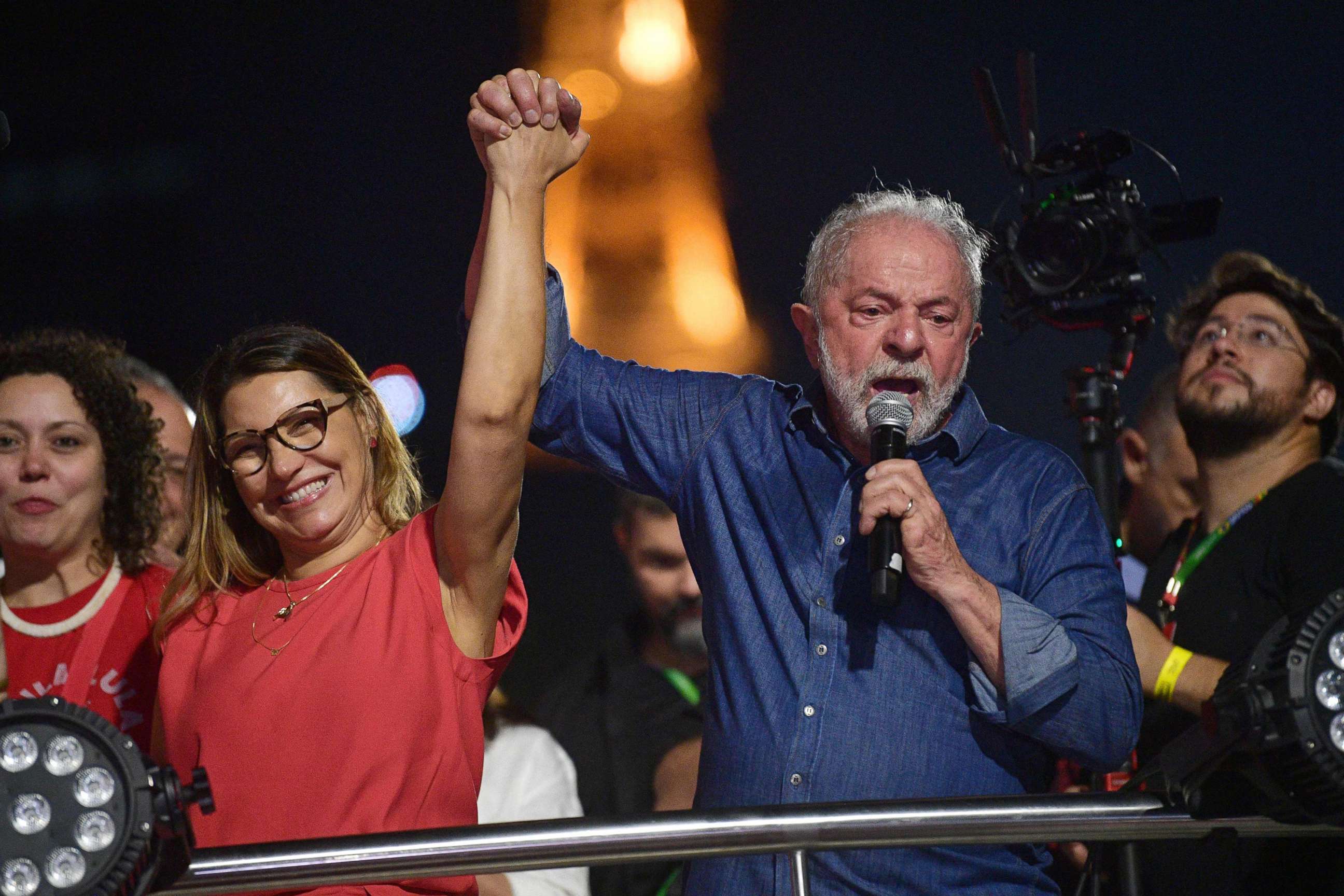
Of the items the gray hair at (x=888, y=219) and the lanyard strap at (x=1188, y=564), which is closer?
the gray hair at (x=888, y=219)

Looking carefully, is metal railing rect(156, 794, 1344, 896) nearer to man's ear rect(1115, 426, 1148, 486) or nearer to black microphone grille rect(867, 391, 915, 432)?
black microphone grille rect(867, 391, 915, 432)

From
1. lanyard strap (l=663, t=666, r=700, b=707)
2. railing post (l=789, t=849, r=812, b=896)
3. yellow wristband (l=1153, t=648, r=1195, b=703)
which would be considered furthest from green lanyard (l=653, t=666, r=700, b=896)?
railing post (l=789, t=849, r=812, b=896)

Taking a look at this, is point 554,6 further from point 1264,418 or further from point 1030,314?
point 1264,418

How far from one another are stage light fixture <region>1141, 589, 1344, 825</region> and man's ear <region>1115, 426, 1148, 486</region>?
292 cm

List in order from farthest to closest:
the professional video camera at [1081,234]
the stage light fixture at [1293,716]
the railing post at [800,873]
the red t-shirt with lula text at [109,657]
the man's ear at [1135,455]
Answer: the man's ear at [1135,455] < the professional video camera at [1081,234] < the red t-shirt with lula text at [109,657] < the railing post at [800,873] < the stage light fixture at [1293,716]

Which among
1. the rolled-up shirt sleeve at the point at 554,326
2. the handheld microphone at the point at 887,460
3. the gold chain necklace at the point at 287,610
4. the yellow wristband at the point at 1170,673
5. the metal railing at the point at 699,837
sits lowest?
the metal railing at the point at 699,837

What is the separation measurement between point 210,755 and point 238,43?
3.70 m

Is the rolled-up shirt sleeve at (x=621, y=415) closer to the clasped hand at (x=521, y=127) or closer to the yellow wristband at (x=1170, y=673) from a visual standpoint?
the clasped hand at (x=521, y=127)

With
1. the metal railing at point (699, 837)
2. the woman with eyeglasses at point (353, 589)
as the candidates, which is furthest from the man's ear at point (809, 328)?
the metal railing at point (699, 837)

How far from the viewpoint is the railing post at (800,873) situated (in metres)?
1.32

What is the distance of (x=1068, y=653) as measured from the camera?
5.21 ft

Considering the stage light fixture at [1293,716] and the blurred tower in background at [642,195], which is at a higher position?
the blurred tower in background at [642,195]

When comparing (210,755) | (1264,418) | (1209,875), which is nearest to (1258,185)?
(1264,418)

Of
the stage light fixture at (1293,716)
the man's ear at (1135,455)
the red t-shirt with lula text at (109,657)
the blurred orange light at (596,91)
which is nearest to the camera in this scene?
the stage light fixture at (1293,716)
